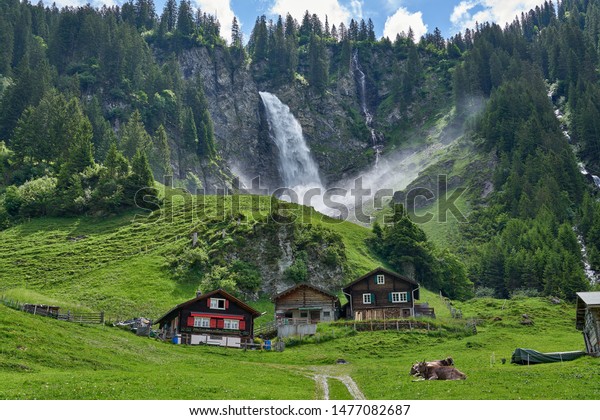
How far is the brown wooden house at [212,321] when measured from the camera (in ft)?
188

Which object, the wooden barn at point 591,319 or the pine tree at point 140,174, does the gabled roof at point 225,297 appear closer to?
the wooden barn at point 591,319

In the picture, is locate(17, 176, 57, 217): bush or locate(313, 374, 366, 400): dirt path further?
locate(17, 176, 57, 217): bush

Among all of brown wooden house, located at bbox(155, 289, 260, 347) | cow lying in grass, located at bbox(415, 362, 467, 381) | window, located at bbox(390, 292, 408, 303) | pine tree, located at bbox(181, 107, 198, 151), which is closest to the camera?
cow lying in grass, located at bbox(415, 362, 467, 381)

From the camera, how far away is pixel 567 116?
182500mm

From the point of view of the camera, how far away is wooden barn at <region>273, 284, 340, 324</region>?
70.5 metres

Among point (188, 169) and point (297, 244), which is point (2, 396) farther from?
point (188, 169)

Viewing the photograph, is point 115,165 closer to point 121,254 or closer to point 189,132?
point 121,254

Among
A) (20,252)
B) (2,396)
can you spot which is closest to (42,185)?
(20,252)

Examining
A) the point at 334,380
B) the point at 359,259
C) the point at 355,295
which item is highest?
the point at 359,259

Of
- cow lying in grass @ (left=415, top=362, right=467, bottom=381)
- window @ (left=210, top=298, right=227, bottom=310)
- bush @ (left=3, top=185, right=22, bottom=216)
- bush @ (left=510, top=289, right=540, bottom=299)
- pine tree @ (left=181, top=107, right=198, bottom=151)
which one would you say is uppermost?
pine tree @ (left=181, top=107, right=198, bottom=151)

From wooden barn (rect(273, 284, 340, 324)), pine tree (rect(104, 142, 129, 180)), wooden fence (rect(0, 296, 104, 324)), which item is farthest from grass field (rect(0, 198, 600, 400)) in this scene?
pine tree (rect(104, 142, 129, 180))

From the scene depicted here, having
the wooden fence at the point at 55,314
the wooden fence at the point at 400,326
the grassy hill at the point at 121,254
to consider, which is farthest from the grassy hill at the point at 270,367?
the grassy hill at the point at 121,254

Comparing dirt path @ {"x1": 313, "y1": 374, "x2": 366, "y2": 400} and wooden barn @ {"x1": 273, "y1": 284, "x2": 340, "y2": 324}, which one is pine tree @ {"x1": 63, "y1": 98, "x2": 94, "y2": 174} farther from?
dirt path @ {"x1": 313, "y1": 374, "x2": 366, "y2": 400}

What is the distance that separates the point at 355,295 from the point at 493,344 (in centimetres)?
2094
